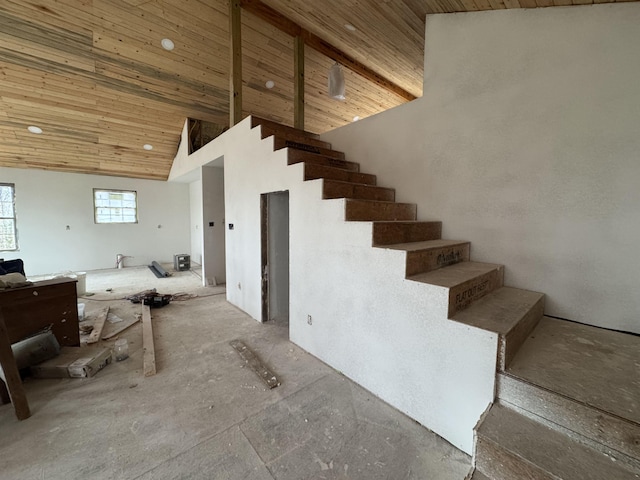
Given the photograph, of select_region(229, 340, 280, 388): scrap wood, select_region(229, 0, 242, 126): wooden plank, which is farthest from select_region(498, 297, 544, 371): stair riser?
select_region(229, 0, 242, 126): wooden plank

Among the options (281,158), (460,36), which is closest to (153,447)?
(281,158)

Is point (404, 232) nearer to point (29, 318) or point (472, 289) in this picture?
point (472, 289)

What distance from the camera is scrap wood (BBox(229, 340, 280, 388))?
88.1 inches

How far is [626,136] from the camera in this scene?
5.94 feet

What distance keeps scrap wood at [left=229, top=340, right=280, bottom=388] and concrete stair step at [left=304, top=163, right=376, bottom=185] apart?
1907 mm

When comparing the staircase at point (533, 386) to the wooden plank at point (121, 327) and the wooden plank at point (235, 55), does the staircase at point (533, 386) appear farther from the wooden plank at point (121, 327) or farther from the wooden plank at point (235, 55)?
the wooden plank at point (121, 327)

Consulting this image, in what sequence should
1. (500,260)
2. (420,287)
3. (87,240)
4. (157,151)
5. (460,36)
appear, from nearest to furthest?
(420,287) → (500,260) → (460,36) → (157,151) → (87,240)

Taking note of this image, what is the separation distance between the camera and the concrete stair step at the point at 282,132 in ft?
11.1

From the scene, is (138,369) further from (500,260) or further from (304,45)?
(304,45)

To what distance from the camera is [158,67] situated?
437 centimetres

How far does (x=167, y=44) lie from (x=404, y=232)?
4705 mm


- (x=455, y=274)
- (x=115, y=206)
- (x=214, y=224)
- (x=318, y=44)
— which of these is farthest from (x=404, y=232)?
(x=115, y=206)

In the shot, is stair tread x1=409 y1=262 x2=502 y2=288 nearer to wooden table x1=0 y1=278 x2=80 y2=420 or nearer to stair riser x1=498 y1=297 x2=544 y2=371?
stair riser x1=498 y1=297 x2=544 y2=371

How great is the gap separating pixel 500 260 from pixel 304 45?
4451 mm
